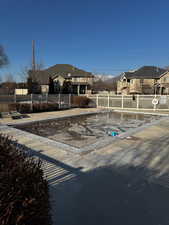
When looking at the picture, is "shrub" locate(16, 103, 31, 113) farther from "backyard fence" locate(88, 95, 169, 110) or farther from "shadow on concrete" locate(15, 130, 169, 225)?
"shadow on concrete" locate(15, 130, 169, 225)

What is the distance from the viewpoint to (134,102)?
54.5 feet

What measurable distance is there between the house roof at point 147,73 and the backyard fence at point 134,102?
18.6 m

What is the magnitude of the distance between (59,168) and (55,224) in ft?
4.92

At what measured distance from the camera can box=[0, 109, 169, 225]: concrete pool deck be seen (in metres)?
2.19

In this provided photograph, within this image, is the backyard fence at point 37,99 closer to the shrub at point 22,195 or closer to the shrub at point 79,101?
Answer: the shrub at point 79,101

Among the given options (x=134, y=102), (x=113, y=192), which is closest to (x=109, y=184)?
(x=113, y=192)

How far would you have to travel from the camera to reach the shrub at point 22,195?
105 cm

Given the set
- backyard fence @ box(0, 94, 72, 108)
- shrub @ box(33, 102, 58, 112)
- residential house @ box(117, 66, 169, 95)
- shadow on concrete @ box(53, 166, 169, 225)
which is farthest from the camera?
residential house @ box(117, 66, 169, 95)

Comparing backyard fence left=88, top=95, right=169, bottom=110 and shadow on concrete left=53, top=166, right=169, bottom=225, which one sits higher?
backyard fence left=88, top=95, right=169, bottom=110

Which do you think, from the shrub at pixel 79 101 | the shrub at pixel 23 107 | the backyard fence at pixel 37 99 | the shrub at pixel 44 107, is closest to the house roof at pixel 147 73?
the shrub at pixel 79 101

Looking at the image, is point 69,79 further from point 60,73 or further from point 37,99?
point 37,99

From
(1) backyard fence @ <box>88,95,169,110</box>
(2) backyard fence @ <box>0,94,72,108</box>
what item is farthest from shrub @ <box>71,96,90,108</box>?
(1) backyard fence @ <box>88,95,169,110</box>

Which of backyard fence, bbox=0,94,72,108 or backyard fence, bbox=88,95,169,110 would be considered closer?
backyard fence, bbox=0,94,72,108

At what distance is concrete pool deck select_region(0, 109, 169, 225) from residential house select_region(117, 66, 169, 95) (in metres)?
29.6
